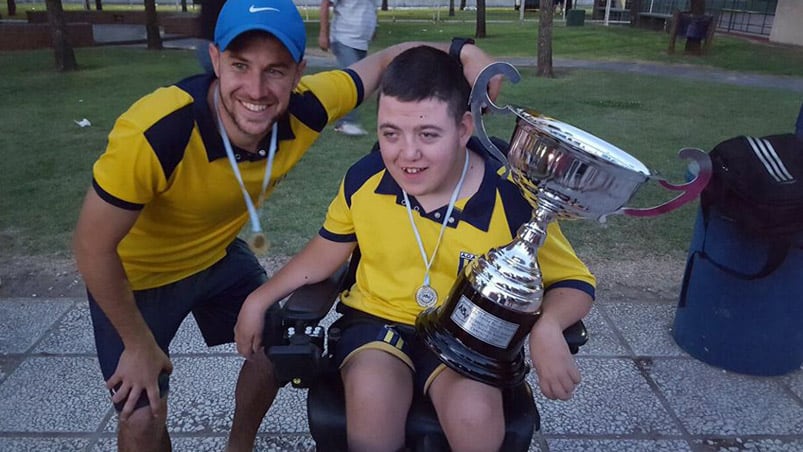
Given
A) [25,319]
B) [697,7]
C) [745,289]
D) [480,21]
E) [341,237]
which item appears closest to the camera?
[341,237]

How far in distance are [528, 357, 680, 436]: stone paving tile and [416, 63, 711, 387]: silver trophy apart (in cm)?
107

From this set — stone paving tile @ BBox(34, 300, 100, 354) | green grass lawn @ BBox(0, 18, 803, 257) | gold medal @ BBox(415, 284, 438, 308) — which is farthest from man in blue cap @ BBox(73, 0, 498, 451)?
green grass lawn @ BBox(0, 18, 803, 257)

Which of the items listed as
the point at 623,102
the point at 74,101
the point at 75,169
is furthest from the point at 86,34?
the point at 623,102

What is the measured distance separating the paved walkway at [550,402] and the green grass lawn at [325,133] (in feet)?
3.74

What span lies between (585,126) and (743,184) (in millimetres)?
4990

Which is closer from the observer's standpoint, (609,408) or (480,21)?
(609,408)

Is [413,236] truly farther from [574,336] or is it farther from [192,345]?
[192,345]

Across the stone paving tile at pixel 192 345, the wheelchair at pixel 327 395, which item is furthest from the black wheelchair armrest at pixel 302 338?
the stone paving tile at pixel 192 345

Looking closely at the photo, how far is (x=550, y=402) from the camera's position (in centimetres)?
286

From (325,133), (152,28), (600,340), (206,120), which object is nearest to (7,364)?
(206,120)

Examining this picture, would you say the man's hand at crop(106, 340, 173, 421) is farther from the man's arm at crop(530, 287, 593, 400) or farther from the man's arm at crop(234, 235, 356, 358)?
the man's arm at crop(530, 287, 593, 400)

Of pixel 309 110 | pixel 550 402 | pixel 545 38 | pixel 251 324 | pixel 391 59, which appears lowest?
pixel 550 402

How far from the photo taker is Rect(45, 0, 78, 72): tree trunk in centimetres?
1080

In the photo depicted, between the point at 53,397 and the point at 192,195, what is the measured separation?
1.44m
